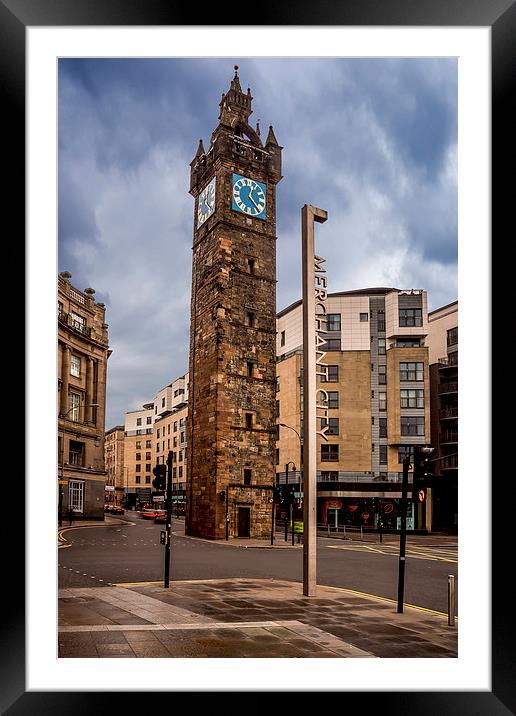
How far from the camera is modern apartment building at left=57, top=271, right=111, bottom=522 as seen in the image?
49.4 meters

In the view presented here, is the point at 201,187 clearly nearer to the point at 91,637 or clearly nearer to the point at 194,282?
the point at 194,282

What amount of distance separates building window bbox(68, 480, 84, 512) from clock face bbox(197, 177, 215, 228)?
67.4ft

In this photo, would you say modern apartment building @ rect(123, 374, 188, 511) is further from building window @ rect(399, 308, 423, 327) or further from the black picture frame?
the black picture frame

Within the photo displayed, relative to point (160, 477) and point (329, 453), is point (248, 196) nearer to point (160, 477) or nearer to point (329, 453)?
point (329, 453)

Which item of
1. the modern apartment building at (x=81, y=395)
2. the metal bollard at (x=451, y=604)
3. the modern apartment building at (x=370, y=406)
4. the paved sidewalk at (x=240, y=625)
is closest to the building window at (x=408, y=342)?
the modern apartment building at (x=370, y=406)

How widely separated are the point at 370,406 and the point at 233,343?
18977 mm

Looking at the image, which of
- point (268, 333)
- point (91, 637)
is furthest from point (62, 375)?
point (91, 637)

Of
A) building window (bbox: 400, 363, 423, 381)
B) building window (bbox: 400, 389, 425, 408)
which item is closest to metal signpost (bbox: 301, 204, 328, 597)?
building window (bbox: 400, 389, 425, 408)

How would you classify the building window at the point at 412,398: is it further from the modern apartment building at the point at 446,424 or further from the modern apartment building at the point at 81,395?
the modern apartment building at the point at 81,395

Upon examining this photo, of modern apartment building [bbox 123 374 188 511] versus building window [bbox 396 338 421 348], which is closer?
building window [bbox 396 338 421 348]
